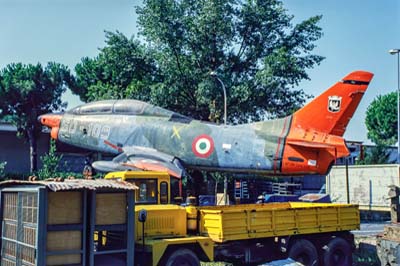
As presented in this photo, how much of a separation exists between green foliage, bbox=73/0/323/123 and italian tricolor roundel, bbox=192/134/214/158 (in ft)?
48.2

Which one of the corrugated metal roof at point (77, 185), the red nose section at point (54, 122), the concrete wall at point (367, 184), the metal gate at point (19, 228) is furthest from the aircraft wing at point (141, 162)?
the concrete wall at point (367, 184)

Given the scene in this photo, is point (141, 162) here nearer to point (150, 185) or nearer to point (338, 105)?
point (150, 185)

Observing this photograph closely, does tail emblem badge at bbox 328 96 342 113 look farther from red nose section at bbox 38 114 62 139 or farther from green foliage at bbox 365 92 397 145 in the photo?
green foliage at bbox 365 92 397 145

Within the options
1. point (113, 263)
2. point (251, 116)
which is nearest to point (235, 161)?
point (113, 263)

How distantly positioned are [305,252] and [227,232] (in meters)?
3.35

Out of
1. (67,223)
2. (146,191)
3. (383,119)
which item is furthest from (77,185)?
→ (383,119)

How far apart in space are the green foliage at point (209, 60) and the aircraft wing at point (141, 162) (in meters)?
14.2

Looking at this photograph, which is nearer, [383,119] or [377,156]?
[377,156]

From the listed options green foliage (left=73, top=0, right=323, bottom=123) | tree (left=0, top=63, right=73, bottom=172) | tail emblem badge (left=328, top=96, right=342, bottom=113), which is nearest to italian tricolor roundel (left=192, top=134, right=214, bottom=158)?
tail emblem badge (left=328, top=96, right=342, bottom=113)

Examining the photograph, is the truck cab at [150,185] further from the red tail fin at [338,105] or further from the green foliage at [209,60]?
the green foliage at [209,60]

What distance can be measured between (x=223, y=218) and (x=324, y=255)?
14.5 ft

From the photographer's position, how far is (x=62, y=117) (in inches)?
839

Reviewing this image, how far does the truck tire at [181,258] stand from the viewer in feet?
43.9

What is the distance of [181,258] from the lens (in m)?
13.6
